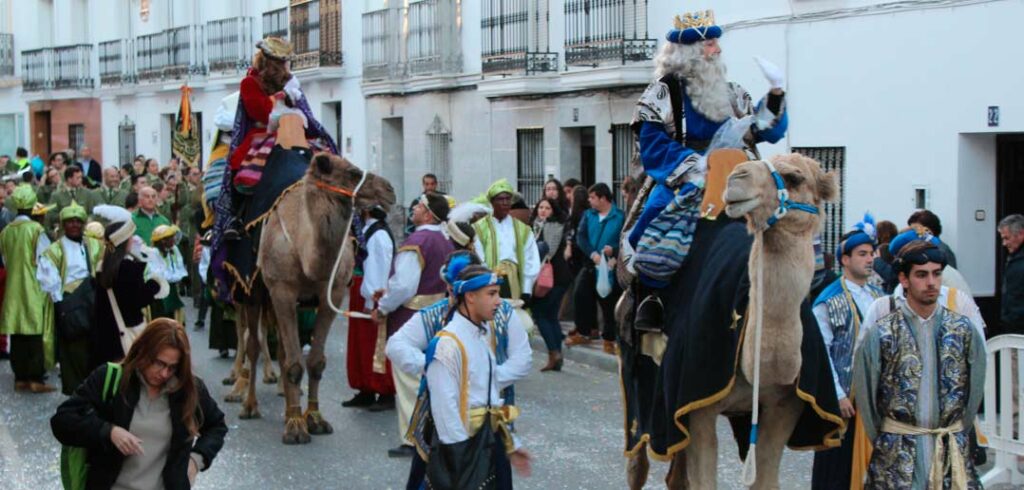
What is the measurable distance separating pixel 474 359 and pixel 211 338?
8.86m

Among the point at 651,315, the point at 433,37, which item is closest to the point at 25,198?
the point at 651,315

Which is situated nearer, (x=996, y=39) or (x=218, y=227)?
(x=218, y=227)

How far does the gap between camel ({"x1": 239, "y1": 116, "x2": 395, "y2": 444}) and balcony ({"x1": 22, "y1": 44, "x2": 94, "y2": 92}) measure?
3184cm

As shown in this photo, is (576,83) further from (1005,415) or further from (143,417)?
(143,417)

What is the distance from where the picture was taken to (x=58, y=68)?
43.3m

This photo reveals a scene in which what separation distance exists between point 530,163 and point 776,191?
17.4m

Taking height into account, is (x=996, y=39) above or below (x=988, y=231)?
above

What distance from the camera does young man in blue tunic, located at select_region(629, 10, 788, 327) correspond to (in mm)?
7902

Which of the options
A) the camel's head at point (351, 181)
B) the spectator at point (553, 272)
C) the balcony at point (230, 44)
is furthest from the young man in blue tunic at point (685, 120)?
the balcony at point (230, 44)

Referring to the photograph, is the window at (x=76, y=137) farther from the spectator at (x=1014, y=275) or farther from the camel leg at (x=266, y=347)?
the spectator at (x=1014, y=275)

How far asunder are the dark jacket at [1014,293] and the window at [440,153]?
1540cm

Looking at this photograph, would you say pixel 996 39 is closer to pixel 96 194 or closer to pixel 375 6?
pixel 96 194

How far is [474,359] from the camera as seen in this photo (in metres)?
7.61

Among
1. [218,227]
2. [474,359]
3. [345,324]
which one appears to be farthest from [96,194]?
[474,359]
